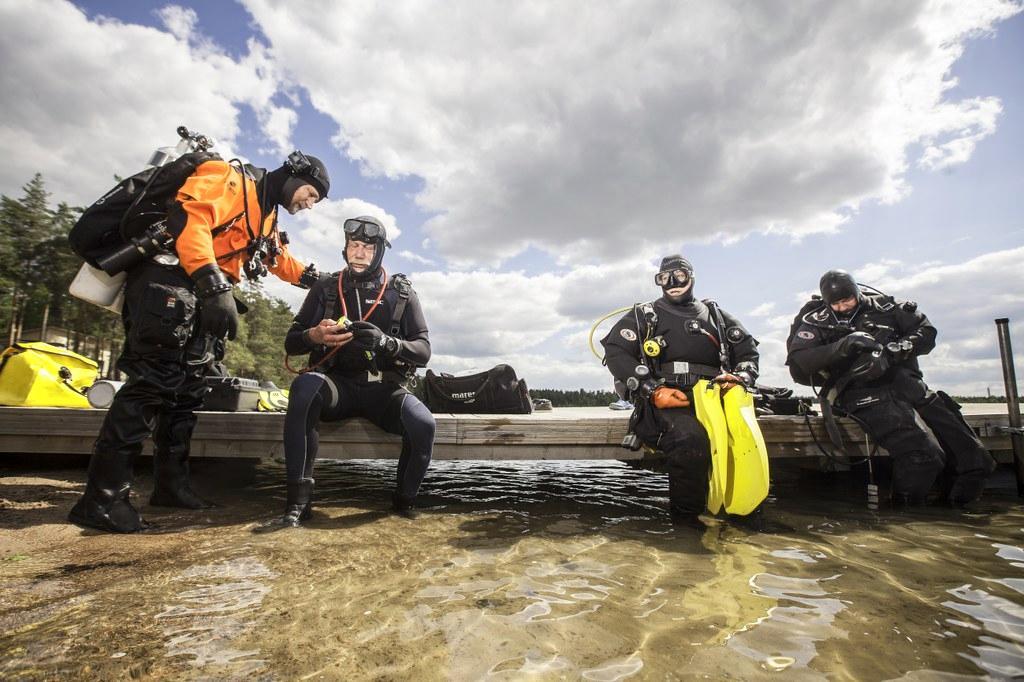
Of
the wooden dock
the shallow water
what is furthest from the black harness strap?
the shallow water

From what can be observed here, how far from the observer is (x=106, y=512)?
8.60ft

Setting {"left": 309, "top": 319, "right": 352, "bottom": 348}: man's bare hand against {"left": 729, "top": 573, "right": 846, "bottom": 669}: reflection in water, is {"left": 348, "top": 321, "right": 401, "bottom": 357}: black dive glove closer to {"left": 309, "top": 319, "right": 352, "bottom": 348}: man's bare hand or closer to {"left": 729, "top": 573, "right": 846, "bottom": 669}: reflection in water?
{"left": 309, "top": 319, "right": 352, "bottom": 348}: man's bare hand

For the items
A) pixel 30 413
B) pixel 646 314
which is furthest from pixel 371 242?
pixel 30 413

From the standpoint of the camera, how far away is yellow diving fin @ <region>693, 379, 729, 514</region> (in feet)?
10.4

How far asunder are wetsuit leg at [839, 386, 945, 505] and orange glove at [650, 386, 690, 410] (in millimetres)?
2026

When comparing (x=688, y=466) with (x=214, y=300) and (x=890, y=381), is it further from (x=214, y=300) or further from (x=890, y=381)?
(x=214, y=300)

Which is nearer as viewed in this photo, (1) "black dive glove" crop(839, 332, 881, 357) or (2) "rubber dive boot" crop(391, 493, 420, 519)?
(2) "rubber dive boot" crop(391, 493, 420, 519)

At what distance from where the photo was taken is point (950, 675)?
130 cm

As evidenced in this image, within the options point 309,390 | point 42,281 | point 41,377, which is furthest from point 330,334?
point 42,281

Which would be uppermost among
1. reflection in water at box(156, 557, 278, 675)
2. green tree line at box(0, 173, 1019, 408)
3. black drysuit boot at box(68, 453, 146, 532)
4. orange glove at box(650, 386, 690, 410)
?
green tree line at box(0, 173, 1019, 408)

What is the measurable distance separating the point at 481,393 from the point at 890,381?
14.1ft

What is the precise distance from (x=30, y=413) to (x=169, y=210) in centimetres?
301

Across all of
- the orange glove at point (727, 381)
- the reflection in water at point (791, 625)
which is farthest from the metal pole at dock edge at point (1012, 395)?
the reflection in water at point (791, 625)

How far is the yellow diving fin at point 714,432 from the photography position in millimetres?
3170
